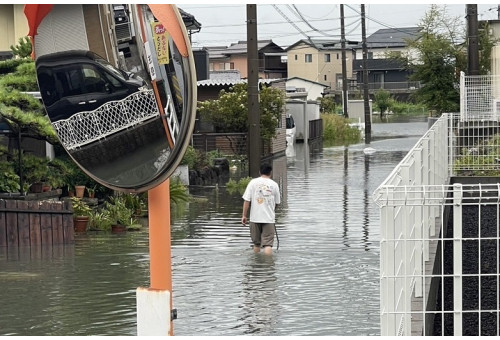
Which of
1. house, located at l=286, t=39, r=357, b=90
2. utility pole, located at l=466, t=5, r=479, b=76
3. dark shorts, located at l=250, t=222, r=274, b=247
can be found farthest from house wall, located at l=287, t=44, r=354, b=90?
dark shorts, located at l=250, t=222, r=274, b=247

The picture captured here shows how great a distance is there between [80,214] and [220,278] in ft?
18.8

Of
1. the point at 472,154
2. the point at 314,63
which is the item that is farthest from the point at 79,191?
the point at 314,63

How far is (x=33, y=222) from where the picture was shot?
16.0 m

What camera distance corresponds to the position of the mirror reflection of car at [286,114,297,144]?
45.3m

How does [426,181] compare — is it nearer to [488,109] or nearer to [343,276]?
[343,276]

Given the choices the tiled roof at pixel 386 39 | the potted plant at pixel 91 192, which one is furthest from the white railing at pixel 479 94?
the tiled roof at pixel 386 39

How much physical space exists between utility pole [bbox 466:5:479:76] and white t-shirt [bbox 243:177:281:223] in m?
14.9

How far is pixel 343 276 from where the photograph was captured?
1312 cm

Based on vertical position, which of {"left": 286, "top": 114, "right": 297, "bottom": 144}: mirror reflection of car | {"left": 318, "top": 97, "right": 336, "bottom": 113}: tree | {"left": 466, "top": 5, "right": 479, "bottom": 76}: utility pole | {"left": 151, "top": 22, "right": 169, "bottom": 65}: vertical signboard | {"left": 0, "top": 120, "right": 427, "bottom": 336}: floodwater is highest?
{"left": 466, "top": 5, "right": 479, "bottom": 76}: utility pole

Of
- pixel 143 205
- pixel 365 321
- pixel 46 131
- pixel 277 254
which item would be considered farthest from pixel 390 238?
pixel 143 205

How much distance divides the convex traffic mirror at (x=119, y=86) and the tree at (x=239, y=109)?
2846 cm

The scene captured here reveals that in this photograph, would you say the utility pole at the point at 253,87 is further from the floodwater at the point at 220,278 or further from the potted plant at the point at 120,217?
the potted plant at the point at 120,217

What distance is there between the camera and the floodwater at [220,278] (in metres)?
10.2

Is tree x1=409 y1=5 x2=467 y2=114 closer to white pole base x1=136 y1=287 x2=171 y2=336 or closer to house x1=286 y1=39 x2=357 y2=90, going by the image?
white pole base x1=136 y1=287 x2=171 y2=336
